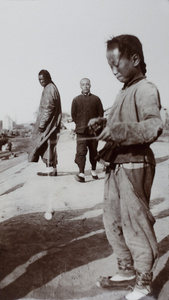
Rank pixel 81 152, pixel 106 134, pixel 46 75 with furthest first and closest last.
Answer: pixel 81 152
pixel 46 75
pixel 106 134

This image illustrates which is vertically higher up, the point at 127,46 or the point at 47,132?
the point at 127,46

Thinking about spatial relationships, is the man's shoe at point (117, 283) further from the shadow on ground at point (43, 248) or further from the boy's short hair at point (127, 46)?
the boy's short hair at point (127, 46)

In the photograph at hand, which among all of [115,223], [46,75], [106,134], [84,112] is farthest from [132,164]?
[46,75]

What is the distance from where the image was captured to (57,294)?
1.62 metres

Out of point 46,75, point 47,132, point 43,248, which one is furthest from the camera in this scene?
point 47,132

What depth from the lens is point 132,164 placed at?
150 cm

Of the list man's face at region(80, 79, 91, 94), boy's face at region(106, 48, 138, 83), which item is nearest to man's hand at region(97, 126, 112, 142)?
boy's face at region(106, 48, 138, 83)

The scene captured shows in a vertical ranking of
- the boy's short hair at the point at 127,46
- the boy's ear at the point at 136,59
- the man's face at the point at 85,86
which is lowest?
the man's face at the point at 85,86

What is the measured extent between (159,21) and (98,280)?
145 cm

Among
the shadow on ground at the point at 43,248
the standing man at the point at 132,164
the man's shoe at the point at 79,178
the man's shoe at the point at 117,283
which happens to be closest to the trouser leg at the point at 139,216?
the standing man at the point at 132,164

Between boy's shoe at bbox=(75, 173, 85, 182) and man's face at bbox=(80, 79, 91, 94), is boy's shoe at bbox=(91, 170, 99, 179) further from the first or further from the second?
man's face at bbox=(80, 79, 91, 94)

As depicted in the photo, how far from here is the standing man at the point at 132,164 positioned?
4.70 feet

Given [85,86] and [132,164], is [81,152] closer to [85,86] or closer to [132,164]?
[85,86]

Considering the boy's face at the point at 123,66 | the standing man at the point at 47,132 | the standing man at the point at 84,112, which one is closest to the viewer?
the boy's face at the point at 123,66
